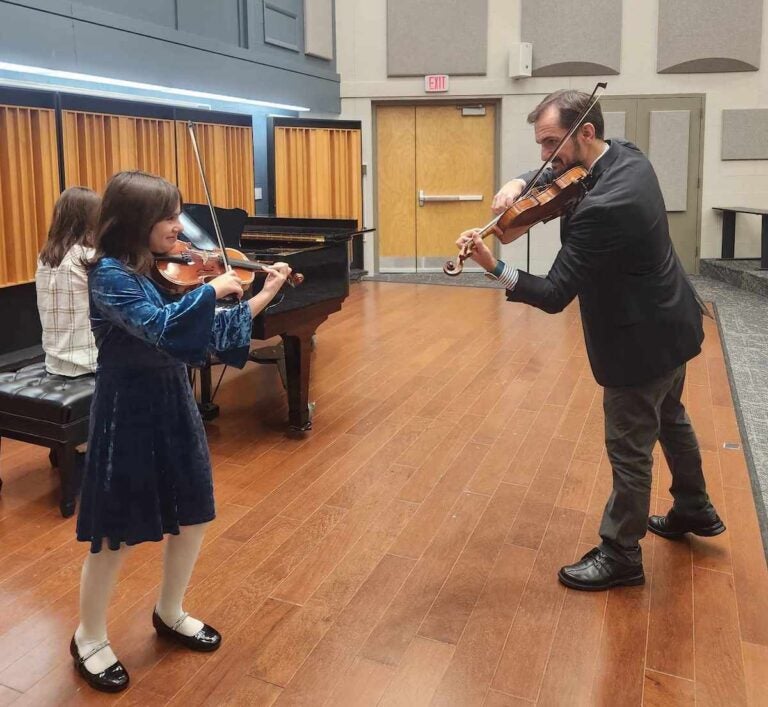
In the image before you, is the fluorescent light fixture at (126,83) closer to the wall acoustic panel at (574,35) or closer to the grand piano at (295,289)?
the grand piano at (295,289)

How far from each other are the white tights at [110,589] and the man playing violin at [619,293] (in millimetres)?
1083

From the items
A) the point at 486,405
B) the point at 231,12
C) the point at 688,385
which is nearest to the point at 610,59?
the point at 231,12

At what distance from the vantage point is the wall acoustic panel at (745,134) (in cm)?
845

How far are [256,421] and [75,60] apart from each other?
2711mm

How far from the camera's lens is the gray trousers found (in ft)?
7.52

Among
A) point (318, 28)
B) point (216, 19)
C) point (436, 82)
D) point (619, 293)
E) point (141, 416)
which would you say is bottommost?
point (141, 416)

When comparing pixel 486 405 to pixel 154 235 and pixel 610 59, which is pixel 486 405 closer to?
pixel 154 235

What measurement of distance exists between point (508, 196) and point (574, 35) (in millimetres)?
6780

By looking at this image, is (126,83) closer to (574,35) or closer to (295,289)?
(295,289)

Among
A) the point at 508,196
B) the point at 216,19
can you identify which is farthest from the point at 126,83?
the point at 508,196

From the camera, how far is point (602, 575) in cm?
242

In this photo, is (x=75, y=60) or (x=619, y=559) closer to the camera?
(x=619, y=559)

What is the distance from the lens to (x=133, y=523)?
6.15ft

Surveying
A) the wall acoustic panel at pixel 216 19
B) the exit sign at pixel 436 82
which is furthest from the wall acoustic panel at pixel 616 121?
the wall acoustic panel at pixel 216 19
